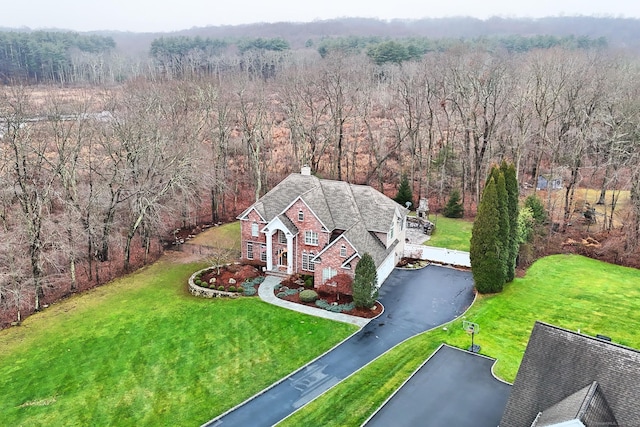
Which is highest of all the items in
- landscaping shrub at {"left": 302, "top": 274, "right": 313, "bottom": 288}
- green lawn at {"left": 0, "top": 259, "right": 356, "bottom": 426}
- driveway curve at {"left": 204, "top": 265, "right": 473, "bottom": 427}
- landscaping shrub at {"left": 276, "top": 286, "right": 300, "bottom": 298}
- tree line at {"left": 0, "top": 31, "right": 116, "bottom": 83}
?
tree line at {"left": 0, "top": 31, "right": 116, "bottom": 83}

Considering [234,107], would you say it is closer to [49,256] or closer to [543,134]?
[49,256]

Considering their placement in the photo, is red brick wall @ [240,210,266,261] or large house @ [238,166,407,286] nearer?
large house @ [238,166,407,286]

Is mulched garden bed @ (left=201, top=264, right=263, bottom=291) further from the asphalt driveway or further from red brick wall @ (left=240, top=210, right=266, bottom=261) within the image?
the asphalt driveway

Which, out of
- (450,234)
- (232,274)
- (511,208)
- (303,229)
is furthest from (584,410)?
(450,234)

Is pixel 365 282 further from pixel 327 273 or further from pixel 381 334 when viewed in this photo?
pixel 327 273

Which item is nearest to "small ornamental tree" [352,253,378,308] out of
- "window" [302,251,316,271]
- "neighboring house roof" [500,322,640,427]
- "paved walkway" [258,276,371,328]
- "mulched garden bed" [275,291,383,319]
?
"mulched garden bed" [275,291,383,319]

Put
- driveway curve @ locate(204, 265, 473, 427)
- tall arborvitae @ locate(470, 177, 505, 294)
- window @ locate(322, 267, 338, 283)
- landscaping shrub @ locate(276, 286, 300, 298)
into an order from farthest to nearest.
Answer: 1. window @ locate(322, 267, 338, 283)
2. landscaping shrub @ locate(276, 286, 300, 298)
3. tall arborvitae @ locate(470, 177, 505, 294)
4. driveway curve @ locate(204, 265, 473, 427)
